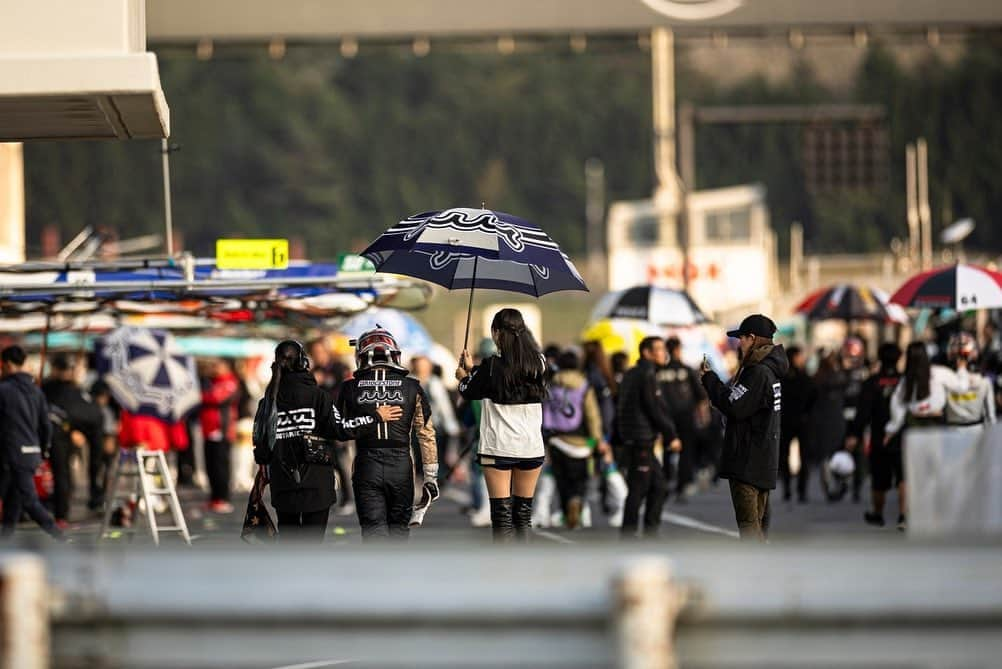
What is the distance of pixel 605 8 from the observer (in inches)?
909

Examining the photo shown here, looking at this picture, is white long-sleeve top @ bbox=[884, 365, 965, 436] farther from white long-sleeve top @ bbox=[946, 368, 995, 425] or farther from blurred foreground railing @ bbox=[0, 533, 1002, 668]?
blurred foreground railing @ bbox=[0, 533, 1002, 668]

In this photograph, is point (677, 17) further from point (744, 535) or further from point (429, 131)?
point (429, 131)

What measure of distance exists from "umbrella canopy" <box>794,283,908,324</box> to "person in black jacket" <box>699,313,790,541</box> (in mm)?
10252

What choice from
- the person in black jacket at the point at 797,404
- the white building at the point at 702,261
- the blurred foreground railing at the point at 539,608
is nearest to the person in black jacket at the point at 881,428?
the person in black jacket at the point at 797,404

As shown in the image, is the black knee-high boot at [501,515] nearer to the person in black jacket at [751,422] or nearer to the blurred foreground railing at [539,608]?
the person in black jacket at [751,422]

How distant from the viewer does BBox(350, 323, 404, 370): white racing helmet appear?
11.0 metres

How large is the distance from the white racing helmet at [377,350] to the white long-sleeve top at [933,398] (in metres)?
5.95

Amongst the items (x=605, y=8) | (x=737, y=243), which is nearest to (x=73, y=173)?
(x=737, y=243)

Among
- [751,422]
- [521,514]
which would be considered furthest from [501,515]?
[751,422]

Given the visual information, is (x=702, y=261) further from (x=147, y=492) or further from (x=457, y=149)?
(x=457, y=149)

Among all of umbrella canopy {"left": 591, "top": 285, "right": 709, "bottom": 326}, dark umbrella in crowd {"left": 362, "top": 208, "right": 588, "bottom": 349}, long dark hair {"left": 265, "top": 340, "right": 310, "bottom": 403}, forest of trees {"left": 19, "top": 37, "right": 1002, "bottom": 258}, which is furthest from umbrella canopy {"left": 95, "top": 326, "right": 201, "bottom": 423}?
forest of trees {"left": 19, "top": 37, "right": 1002, "bottom": 258}

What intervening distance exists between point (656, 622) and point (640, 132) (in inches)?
5043

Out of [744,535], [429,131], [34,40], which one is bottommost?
[744,535]

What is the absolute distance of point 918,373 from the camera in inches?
623
